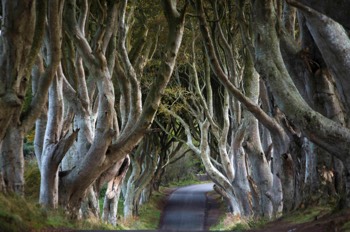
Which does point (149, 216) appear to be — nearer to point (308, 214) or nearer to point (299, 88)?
point (308, 214)

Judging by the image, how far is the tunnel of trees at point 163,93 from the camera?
23.3ft

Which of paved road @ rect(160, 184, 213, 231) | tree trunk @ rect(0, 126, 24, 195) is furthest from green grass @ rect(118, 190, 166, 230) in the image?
tree trunk @ rect(0, 126, 24, 195)

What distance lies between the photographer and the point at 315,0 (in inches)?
139

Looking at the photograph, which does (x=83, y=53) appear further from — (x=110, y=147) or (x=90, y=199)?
(x=90, y=199)

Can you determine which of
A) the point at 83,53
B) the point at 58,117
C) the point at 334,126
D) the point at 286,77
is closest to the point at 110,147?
the point at 58,117

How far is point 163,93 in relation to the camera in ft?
44.1

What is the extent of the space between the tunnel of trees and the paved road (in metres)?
7.52

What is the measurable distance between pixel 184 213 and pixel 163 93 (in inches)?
760

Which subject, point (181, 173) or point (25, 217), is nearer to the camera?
point (25, 217)

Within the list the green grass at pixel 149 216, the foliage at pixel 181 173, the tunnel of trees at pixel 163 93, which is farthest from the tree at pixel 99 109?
the foliage at pixel 181 173

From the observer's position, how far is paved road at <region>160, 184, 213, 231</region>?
25984 millimetres

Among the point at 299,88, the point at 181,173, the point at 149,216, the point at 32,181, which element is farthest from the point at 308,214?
the point at 181,173

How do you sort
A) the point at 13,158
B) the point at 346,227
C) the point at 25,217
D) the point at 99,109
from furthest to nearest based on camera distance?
the point at 99,109 → the point at 13,158 → the point at 25,217 → the point at 346,227

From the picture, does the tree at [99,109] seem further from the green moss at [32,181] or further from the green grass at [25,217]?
the green moss at [32,181]
